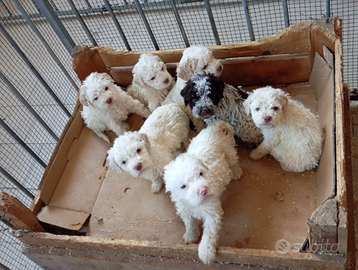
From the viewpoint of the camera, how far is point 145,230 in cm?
252

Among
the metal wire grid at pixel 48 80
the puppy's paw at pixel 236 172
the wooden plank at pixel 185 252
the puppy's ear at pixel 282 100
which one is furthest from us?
the metal wire grid at pixel 48 80

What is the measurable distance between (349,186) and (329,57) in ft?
3.31

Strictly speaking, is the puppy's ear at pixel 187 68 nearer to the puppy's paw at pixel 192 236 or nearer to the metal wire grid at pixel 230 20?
the puppy's paw at pixel 192 236

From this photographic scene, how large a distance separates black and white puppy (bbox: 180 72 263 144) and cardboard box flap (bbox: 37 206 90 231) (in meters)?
1.31

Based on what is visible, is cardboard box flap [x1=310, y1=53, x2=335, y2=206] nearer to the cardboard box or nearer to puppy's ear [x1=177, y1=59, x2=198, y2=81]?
the cardboard box

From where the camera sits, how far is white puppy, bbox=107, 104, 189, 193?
2.15 meters

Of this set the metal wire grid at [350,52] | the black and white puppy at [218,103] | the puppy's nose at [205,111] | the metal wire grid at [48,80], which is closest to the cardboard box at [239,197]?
the black and white puppy at [218,103]

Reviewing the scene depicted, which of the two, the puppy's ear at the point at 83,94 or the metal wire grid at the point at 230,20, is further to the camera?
the metal wire grid at the point at 230,20

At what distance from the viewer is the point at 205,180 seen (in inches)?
71.1

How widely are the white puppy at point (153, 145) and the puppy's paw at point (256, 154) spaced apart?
1.85 feet

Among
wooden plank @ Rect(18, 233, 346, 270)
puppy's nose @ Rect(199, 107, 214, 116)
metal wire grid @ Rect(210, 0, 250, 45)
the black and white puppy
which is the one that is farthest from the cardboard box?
metal wire grid @ Rect(210, 0, 250, 45)

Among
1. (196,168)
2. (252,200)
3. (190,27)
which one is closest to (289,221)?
(252,200)

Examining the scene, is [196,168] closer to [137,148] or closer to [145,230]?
[137,148]

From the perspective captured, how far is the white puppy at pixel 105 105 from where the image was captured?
9.03ft
